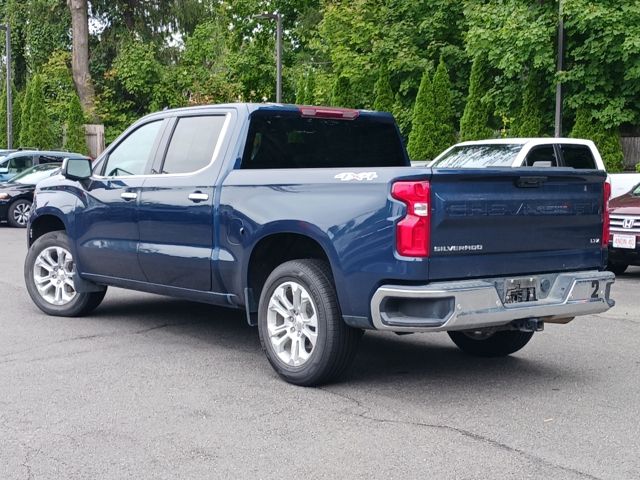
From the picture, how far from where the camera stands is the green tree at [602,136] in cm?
2644

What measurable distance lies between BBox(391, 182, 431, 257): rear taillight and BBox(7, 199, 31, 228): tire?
A: 1740cm

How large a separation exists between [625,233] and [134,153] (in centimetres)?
732

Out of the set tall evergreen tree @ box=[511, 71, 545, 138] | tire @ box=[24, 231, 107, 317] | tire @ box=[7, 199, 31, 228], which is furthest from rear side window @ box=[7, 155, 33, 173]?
tire @ box=[24, 231, 107, 317]

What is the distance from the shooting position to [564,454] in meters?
4.77

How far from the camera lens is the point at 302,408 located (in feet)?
18.5

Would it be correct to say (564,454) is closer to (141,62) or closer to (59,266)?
(59,266)

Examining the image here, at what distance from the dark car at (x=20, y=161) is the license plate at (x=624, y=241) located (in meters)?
14.7

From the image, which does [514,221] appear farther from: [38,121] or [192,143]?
[38,121]

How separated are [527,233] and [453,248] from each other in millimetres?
656

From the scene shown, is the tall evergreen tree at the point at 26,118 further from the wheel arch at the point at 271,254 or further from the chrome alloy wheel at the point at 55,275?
the wheel arch at the point at 271,254

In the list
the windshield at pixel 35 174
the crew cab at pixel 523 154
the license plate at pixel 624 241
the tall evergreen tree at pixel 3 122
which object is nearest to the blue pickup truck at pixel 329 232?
the license plate at pixel 624 241

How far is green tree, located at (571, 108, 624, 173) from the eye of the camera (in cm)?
2644

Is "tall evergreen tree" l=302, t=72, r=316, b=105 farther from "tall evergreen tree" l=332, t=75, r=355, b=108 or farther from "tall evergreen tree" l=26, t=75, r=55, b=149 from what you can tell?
"tall evergreen tree" l=26, t=75, r=55, b=149

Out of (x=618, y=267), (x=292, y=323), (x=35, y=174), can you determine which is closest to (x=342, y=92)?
(x=35, y=174)
